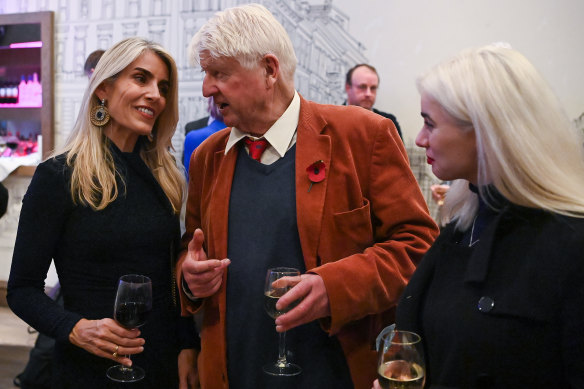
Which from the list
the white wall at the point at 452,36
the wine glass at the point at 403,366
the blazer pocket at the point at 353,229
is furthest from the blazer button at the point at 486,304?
the white wall at the point at 452,36

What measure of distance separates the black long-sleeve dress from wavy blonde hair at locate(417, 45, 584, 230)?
1097 mm

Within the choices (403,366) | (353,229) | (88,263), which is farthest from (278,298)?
(88,263)

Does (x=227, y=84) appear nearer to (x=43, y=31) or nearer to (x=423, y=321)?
(x=423, y=321)

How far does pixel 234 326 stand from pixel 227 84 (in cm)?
69

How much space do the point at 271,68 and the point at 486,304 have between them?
36.1 inches

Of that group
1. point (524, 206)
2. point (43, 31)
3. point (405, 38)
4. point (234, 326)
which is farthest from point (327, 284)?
point (43, 31)

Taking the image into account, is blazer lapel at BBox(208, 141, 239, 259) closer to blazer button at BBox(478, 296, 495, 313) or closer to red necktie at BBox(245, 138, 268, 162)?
red necktie at BBox(245, 138, 268, 162)

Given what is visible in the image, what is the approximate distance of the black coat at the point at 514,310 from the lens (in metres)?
1.18

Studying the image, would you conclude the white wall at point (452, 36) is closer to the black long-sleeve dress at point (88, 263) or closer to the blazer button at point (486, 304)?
the black long-sleeve dress at point (88, 263)

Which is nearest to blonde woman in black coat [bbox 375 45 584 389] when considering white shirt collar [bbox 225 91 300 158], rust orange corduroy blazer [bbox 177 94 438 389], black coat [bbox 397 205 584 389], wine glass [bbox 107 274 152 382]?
black coat [bbox 397 205 584 389]

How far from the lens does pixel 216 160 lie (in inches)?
74.8

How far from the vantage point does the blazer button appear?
1245mm

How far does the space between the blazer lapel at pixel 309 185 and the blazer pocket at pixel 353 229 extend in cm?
6

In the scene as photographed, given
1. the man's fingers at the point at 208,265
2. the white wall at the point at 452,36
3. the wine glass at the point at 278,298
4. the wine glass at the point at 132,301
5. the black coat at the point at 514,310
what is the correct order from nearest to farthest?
the black coat at the point at 514,310 → the wine glass at the point at 278,298 → the man's fingers at the point at 208,265 → the wine glass at the point at 132,301 → the white wall at the point at 452,36
